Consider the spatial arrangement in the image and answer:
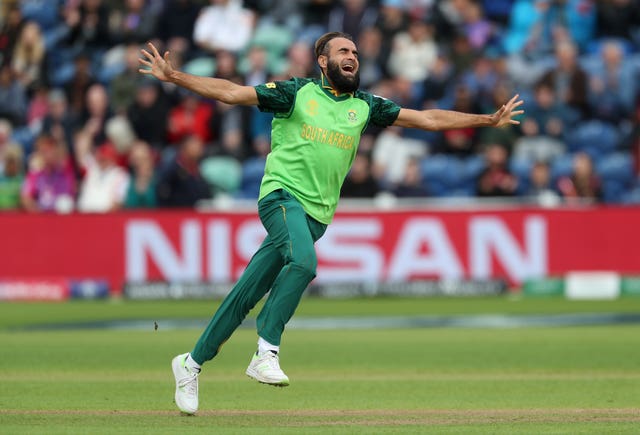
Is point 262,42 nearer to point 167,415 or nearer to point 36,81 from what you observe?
point 36,81

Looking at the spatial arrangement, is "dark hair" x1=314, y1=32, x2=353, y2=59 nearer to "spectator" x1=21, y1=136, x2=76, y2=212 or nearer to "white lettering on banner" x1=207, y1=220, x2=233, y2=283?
"white lettering on banner" x1=207, y1=220, x2=233, y2=283

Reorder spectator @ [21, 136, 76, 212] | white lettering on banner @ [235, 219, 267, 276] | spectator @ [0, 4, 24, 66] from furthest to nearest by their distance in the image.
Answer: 1. spectator @ [0, 4, 24, 66]
2. spectator @ [21, 136, 76, 212]
3. white lettering on banner @ [235, 219, 267, 276]

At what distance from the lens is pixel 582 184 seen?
19.0 m

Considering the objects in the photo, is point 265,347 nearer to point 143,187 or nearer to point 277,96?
point 277,96

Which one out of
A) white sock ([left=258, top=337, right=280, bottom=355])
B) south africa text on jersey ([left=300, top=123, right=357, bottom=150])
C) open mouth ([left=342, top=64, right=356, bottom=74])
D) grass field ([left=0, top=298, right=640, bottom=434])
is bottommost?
grass field ([left=0, top=298, right=640, bottom=434])

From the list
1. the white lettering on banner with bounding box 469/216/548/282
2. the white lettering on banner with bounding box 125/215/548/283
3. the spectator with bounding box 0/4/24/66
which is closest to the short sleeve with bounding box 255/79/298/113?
the white lettering on banner with bounding box 125/215/548/283

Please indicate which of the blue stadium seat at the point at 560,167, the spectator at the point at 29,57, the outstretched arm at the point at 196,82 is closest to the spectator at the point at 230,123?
the spectator at the point at 29,57

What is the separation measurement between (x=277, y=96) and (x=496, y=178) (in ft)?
38.1

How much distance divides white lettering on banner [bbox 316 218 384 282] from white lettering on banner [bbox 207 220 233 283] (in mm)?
1299

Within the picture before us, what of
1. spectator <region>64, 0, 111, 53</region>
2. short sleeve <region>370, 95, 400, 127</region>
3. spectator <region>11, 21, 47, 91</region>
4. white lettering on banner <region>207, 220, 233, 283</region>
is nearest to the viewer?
short sleeve <region>370, 95, 400, 127</region>

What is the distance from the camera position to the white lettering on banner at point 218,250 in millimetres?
19031

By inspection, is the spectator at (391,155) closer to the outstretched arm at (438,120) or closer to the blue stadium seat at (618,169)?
the blue stadium seat at (618,169)

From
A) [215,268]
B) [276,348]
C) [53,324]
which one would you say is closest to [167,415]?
[276,348]

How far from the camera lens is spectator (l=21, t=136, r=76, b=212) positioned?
2016 cm
